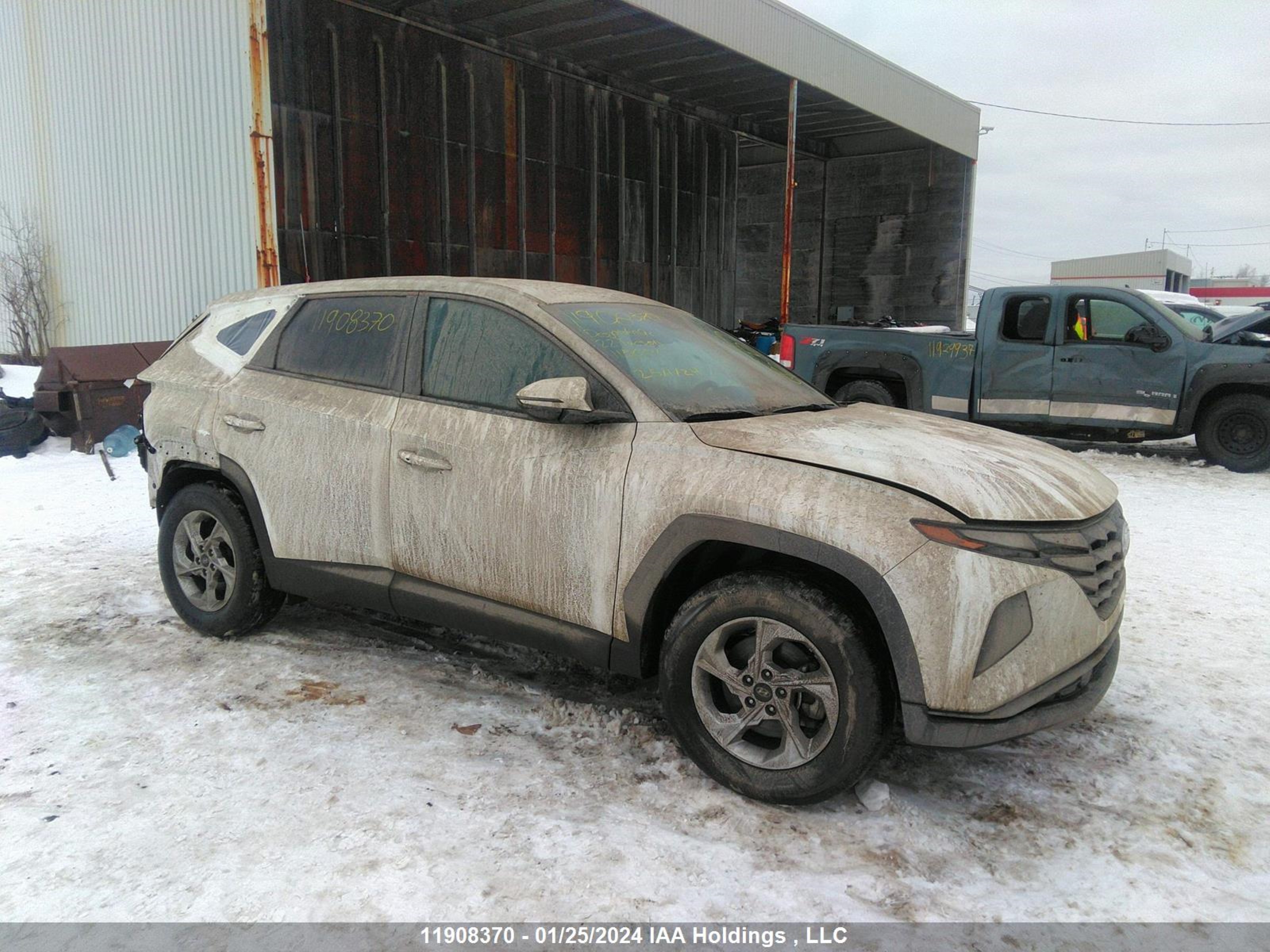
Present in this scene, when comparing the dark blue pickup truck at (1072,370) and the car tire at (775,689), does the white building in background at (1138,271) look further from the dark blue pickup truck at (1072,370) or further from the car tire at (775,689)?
the car tire at (775,689)

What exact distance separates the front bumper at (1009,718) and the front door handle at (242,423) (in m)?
3.07

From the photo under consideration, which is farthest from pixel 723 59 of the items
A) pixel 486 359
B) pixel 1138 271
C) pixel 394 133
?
pixel 1138 271

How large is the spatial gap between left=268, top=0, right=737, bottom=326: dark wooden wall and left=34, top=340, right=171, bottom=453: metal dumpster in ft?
9.59

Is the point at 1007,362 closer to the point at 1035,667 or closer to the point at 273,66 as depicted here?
the point at 1035,667

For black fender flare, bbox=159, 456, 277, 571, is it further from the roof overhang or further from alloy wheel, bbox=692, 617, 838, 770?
the roof overhang

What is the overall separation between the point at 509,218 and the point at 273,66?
14.9 ft

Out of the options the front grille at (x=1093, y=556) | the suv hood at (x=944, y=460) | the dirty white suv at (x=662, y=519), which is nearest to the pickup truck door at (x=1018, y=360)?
the dirty white suv at (x=662, y=519)

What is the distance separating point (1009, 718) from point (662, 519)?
123 centimetres

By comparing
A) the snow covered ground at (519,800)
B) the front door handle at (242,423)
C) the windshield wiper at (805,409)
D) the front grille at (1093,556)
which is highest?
the windshield wiper at (805,409)

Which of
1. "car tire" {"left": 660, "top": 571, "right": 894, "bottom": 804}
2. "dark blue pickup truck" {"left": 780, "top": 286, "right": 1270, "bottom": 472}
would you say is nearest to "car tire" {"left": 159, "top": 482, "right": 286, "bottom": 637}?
"car tire" {"left": 660, "top": 571, "right": 894, "bottom": 804}

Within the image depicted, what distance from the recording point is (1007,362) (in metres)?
9.64

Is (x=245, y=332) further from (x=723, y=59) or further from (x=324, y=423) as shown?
(x=723, y=59)

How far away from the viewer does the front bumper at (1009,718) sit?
8.71ft

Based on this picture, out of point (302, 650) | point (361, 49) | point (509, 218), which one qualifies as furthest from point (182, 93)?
point (302, 650)
